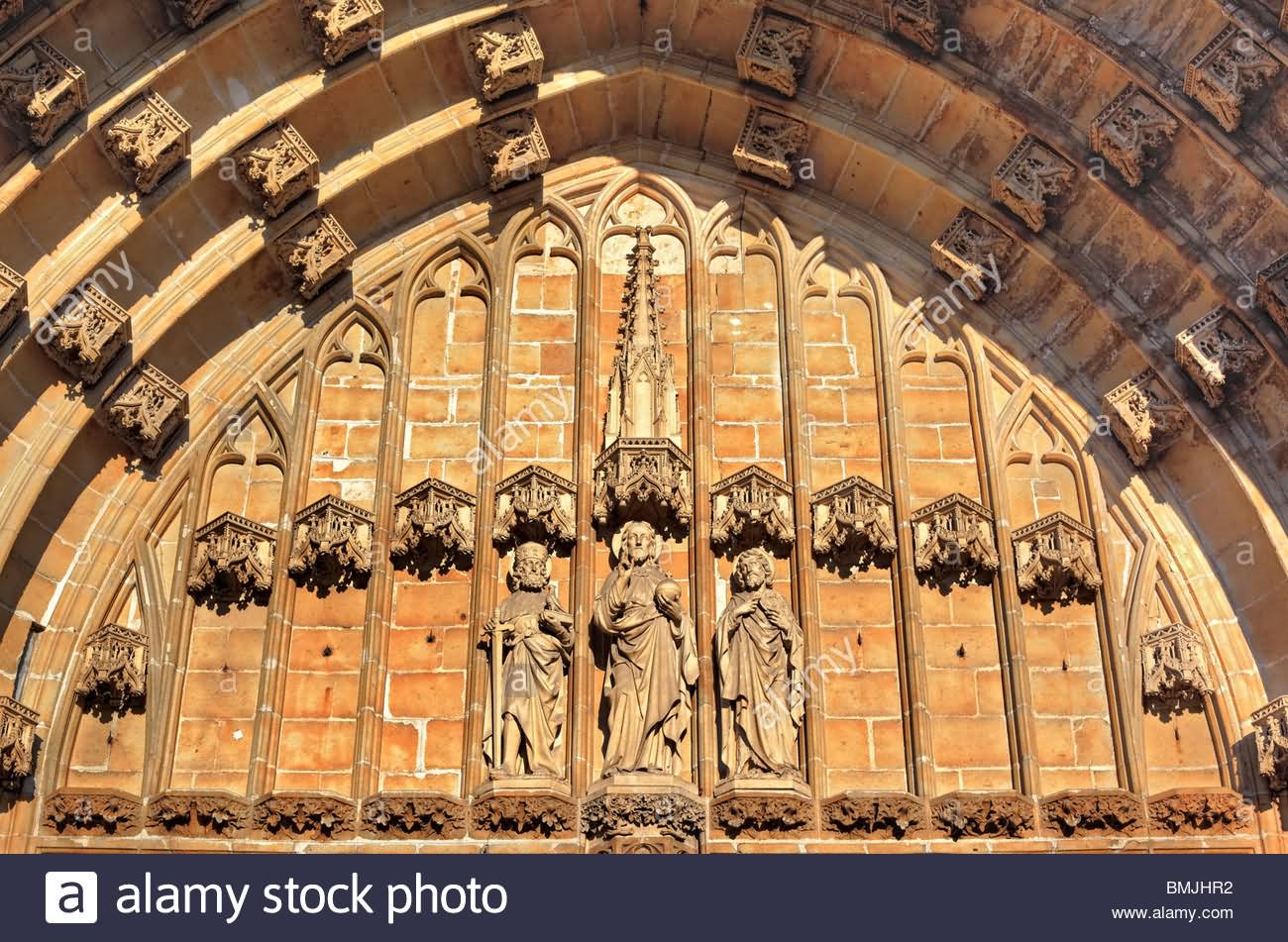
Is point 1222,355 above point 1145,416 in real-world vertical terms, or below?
above

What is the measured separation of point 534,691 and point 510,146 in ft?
15.0

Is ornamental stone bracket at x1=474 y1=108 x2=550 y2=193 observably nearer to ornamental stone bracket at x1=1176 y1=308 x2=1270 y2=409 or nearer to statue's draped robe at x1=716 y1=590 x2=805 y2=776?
statue's draped robe at x1=716 y1=590 x2=805 y2=776

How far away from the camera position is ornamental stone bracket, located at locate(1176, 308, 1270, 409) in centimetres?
1345

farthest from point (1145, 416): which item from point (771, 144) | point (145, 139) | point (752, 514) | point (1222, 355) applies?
point (145, 139)

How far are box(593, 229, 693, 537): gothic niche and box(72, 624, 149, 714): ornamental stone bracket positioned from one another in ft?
10.9

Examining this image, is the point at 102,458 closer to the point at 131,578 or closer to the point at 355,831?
the point at 131,578

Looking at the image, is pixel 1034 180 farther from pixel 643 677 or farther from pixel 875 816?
pixel 875 816

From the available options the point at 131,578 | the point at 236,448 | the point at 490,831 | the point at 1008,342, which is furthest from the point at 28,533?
the point at 1008,342

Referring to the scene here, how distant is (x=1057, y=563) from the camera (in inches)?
536

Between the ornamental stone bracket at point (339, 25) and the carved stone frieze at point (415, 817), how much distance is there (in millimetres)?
5409

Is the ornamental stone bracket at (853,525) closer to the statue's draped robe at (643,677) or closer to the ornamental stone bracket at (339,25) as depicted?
the statue's draped robe at (643,677)

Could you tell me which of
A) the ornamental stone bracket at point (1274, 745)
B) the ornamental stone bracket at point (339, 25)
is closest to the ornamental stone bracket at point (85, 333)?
the ornamental stone bracket at point (339, 25)

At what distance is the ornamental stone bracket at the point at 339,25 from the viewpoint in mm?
14031

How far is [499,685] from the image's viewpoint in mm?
13094
